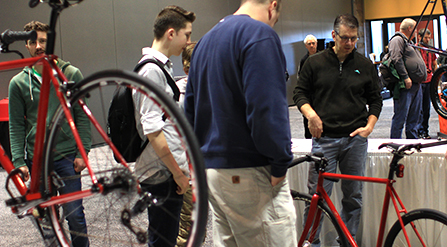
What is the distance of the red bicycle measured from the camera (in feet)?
3.31

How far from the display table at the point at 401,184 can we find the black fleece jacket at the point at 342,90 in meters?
0.34

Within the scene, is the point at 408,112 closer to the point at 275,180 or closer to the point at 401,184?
the point at 401,184

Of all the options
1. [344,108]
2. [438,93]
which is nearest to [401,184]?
[344,108]

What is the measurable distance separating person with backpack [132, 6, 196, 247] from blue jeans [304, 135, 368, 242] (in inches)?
46.5

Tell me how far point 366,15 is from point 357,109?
15.4 metres

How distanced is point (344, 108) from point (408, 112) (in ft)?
12.6

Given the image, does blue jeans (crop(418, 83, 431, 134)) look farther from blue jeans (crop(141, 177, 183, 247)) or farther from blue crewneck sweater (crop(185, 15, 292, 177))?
blue crewneck sweater (crop(185, 15, 292, 177))

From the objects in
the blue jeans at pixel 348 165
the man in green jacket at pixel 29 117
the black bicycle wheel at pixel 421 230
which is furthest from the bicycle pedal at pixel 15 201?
the blue jeans at pixel 348 165

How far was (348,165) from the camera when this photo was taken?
9.31ft

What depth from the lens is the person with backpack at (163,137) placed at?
5.88ft

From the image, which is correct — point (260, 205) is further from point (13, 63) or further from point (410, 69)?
point (410, 69)

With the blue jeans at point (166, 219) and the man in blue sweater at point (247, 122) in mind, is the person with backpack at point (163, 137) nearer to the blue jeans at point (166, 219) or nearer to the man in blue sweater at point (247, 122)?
the blue jeans at point (166, 219)

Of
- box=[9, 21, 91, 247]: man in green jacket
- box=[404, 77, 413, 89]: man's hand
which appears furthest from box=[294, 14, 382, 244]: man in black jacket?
box=[404, 77, 413, 89]: man's hand

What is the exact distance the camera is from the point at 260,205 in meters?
1.68
